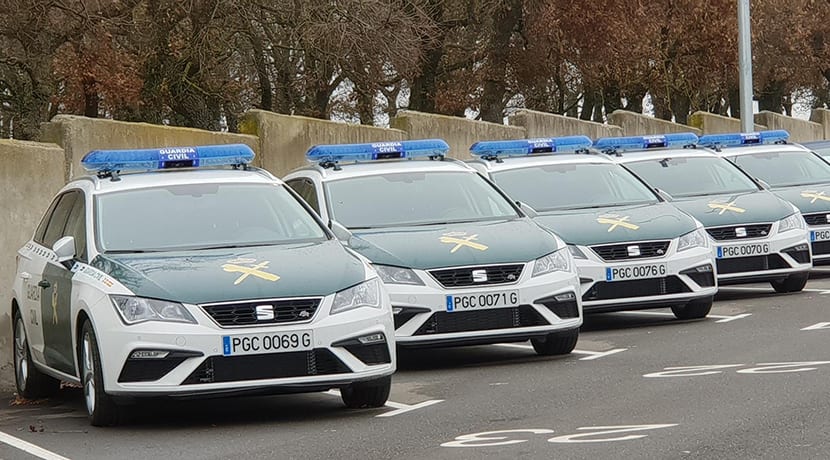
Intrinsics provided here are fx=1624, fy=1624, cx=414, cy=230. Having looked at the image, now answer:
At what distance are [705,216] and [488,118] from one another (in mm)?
20620

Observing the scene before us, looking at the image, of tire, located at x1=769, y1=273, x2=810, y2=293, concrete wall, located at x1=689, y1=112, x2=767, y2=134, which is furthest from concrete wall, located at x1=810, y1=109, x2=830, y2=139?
tire, located at x1=769, y1=273, x2=810, y2=293

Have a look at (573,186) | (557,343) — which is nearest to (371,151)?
(573,186)

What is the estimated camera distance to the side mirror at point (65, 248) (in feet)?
34.3

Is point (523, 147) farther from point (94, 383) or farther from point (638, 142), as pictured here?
point (94, 383)

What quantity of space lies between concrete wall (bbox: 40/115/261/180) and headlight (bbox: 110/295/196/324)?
5.97 meters

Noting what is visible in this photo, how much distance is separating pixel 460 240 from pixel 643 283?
246 centimetres

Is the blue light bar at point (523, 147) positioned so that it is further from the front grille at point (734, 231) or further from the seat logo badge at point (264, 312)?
the seat logo badge at point (264, 312)

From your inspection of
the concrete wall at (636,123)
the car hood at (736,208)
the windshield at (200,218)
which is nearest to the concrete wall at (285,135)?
the car hood at (736,208)

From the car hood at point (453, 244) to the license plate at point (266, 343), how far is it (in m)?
2.25

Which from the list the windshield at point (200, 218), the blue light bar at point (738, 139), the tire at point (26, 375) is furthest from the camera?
the blue light bar at point (738, 139)

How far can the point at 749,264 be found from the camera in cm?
1652

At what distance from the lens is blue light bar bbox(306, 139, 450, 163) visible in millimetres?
14242

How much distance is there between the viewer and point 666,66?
4794 cm

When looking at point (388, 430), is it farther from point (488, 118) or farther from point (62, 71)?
point (488, 118)
